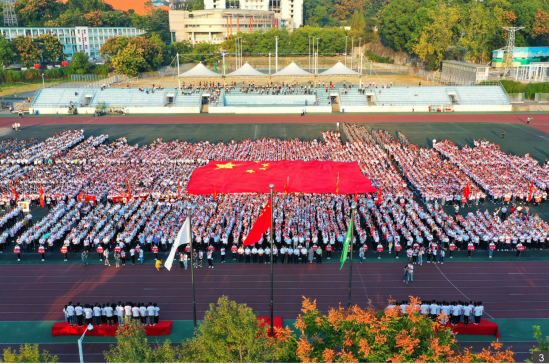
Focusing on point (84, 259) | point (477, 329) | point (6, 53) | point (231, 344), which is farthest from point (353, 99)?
point (6, 53)

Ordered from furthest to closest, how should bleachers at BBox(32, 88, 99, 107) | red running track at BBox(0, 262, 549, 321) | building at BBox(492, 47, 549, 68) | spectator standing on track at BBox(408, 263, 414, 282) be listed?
building at BBox(492, 47, 549, 68) < bleachers at BBox(32, 88, 99, 107) < spectator standing on track at BBox(408, 263, 414, 282) < red running track at BBox(0, 262, 549, 321)

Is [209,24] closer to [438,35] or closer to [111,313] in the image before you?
[438,35]

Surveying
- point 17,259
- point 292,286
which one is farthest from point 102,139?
point 292,286

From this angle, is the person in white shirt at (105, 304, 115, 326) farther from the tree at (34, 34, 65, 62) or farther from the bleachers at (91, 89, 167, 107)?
the tree at (34, 34, 65, 62)

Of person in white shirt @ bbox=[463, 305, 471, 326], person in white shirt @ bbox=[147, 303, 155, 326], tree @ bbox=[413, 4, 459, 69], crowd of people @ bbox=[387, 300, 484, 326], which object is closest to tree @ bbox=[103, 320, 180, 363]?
person in white shirt @ bbox=[147, 303, 155, 326]

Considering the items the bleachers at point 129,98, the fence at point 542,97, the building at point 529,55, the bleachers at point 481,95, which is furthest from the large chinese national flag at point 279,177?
the building at point 529,55

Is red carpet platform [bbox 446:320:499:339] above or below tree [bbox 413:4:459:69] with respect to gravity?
below

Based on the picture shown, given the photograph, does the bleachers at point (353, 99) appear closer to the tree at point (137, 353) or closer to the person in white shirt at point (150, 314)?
the person in white shirt at point (150, 314)
